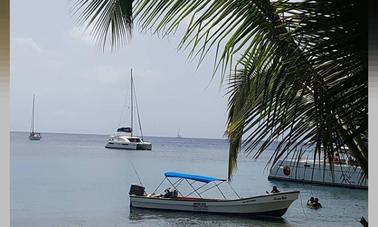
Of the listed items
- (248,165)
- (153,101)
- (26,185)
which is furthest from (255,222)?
(153,101)

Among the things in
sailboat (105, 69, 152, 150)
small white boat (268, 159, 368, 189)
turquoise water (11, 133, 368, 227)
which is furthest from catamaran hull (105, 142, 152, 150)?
small white boat (268, 159, 368, 189)

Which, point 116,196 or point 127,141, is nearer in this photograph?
point 116,196

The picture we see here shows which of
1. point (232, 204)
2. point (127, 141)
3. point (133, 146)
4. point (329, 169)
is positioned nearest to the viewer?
point (329, 169)

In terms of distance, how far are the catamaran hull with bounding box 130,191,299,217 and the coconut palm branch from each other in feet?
38.9

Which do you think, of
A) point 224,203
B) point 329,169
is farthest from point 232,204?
point 329,169

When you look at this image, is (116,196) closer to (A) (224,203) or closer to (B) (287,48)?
(A) (224,203)

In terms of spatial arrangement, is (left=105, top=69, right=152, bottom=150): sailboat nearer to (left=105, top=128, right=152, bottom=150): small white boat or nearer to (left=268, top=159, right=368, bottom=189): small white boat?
(left=105, top=128, right=152, bottom=150): small white boat

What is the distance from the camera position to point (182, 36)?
1414 millimetres

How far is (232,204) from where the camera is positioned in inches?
548

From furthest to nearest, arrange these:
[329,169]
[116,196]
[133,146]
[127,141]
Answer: [127,141] → [133,146] → [116,196] → [329,169]

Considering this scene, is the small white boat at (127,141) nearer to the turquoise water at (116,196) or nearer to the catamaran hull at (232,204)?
the turquoise water at (116,196)

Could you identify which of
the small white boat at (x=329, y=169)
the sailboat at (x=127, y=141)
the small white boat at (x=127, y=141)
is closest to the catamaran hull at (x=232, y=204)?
the small white boat at (x=329, y=169)

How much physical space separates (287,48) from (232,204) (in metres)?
12.6

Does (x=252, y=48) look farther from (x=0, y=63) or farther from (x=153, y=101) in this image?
(x=153, y=101)
